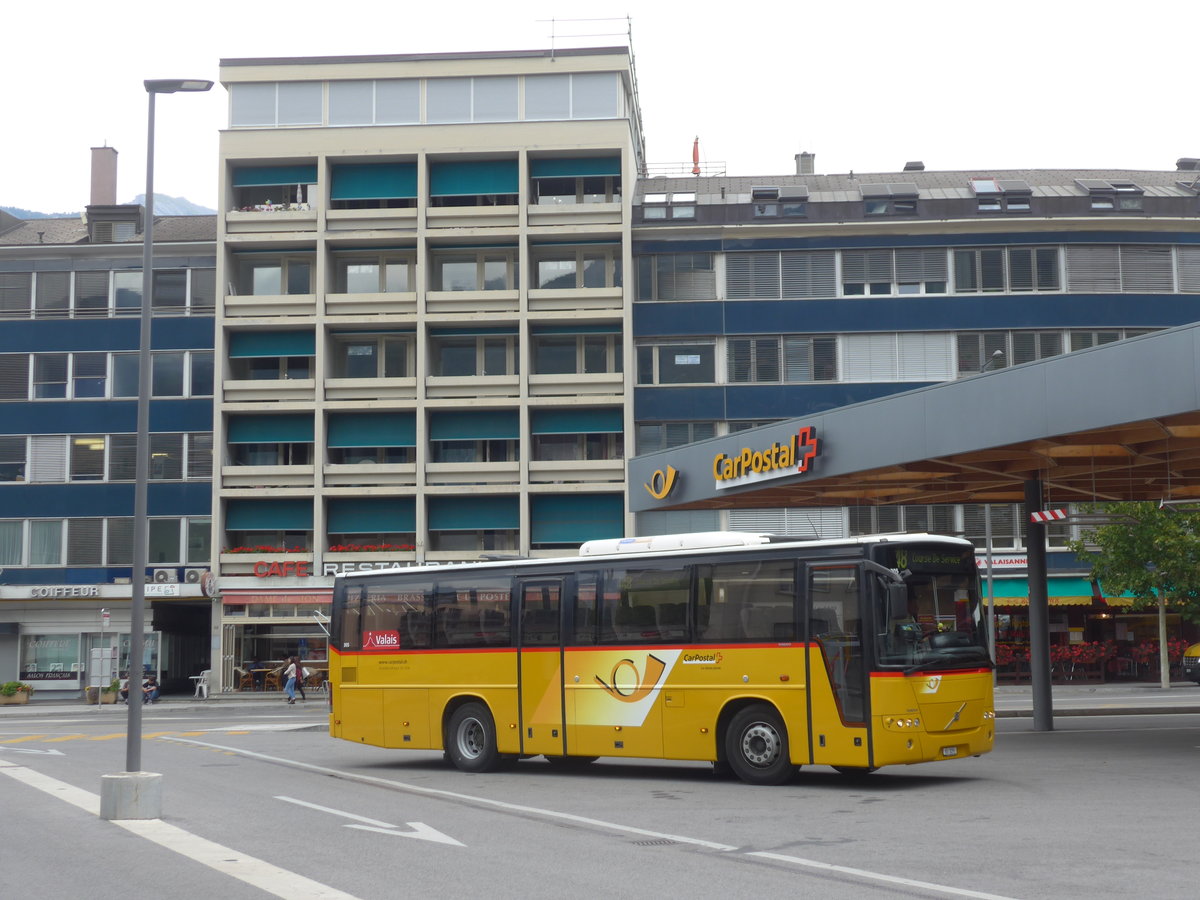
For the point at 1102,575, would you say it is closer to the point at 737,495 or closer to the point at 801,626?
the point at 737,495

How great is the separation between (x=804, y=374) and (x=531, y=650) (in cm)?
3010

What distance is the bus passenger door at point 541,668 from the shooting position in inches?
723

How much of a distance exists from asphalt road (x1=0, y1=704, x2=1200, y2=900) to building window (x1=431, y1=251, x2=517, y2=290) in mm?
29527

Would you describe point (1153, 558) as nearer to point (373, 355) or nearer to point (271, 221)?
point (373, 355)

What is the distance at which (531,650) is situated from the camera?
61.2ft

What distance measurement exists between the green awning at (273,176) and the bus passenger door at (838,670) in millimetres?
37379

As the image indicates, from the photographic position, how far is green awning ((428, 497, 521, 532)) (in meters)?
47.8

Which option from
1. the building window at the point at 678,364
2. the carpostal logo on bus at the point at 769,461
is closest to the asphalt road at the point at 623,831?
the carpostal logo on bus at the point at 769,461

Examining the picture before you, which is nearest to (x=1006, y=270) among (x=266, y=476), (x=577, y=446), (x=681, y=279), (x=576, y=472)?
(x=681, y=279)

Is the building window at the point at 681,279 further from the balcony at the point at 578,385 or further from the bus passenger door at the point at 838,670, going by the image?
the bus passenger door at the point at 838,670

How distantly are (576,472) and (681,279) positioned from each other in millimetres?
7528

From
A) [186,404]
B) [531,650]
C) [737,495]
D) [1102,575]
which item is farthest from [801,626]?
[186,404]

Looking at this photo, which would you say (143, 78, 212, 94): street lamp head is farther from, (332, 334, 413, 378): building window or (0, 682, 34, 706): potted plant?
(0, 682, 34, 706): potted plant

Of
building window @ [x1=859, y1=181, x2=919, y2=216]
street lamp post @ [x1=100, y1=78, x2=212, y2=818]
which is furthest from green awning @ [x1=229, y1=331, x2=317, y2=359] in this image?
street lamp post @ [x1=100, y1=78, x2=212, y2=818]
